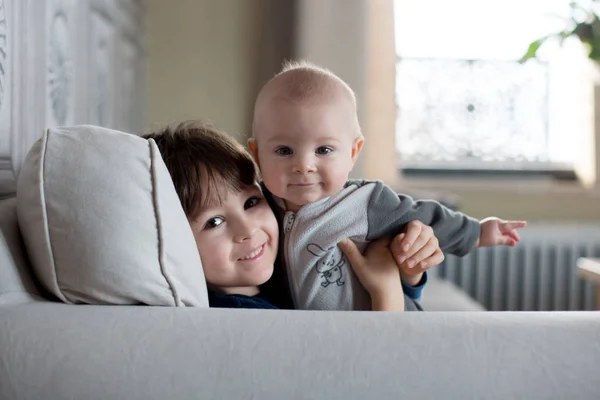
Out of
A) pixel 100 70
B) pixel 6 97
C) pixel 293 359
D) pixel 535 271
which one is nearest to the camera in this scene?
pixel 293 359

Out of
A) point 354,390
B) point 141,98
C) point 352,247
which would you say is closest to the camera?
point 354,390

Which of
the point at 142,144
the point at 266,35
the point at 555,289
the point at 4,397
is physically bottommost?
the point at 555,289

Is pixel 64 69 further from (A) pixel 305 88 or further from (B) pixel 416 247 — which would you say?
(B) pixel 416 247

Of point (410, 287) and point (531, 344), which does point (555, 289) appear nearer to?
point (410, 287)

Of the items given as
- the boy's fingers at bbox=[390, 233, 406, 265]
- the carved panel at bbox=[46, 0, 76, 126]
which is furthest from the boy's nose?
the carved panel at bbox=[46, 0, 76, 126]

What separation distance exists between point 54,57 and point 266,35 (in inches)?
60.8

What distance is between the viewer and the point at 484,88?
3330 millimetres

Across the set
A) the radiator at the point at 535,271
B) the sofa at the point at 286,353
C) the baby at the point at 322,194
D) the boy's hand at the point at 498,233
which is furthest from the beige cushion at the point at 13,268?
the radiator at the point at 535,271

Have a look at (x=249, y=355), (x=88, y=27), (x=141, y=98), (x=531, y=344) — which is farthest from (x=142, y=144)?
(x=141, y=98)

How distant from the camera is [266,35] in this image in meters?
3.04

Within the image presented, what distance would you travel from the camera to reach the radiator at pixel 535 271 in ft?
9.75

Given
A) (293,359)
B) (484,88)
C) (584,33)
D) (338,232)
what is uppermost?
(584,33)

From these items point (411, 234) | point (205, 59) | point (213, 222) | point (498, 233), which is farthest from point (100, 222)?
point (205, 59)

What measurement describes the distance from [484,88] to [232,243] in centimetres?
265
